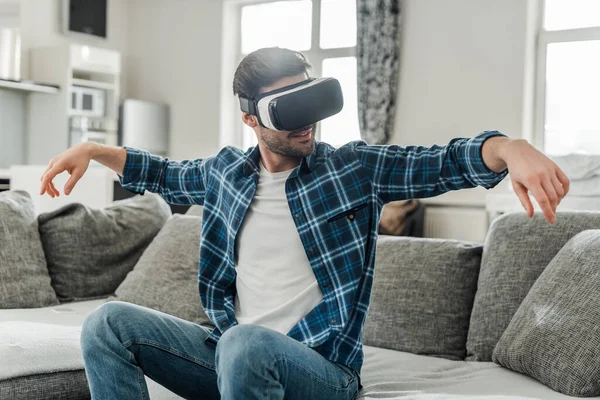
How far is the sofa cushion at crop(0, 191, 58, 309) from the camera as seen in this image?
2.25 m

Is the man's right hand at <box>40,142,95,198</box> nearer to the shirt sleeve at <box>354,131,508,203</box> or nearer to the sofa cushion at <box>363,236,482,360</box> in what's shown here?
the shirt sleeve at <box>354,131,508,203</box>

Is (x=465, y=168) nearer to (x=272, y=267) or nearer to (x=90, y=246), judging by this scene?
(x=272, y=267)

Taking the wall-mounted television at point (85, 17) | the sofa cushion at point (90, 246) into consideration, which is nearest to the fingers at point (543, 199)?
the sofa cushion at point (90, 246)

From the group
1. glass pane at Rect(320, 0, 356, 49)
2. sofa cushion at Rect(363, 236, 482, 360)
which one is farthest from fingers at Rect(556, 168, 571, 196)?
glass pane at Rect(320, 0, 356, 49)

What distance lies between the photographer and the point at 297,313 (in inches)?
55.5

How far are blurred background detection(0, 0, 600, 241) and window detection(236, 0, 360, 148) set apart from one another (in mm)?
13

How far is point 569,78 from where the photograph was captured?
5.33 meters

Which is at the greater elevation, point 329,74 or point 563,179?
point 329,74

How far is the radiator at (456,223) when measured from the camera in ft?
17.7

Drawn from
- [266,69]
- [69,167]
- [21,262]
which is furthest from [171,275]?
[266,69]

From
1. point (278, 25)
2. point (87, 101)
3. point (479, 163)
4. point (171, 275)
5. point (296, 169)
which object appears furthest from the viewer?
point (278, 25)

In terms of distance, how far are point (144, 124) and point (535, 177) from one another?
617 centimetres

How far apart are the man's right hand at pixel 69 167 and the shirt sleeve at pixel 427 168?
23.1 inches

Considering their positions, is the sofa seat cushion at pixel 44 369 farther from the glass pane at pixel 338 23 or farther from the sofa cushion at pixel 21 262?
the glass pane at pixel 338 23
